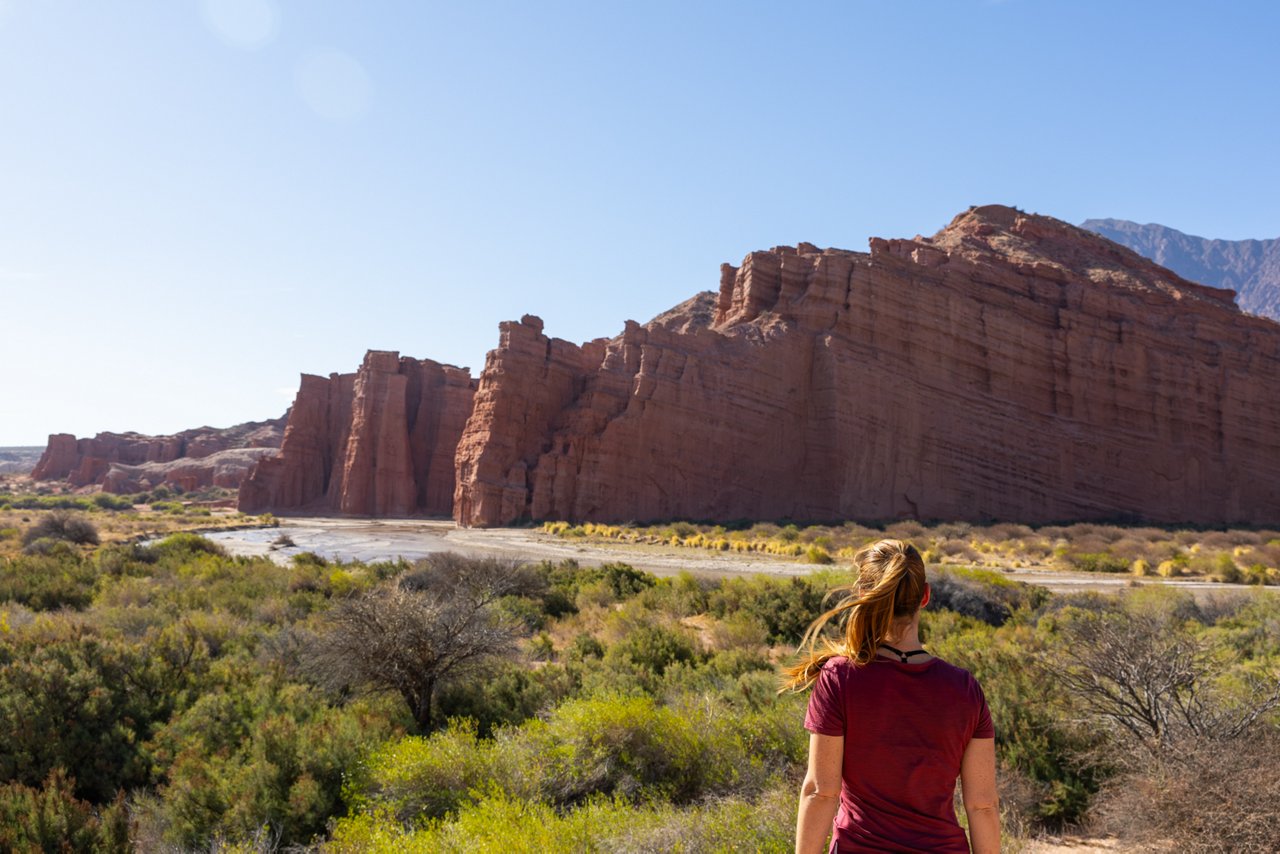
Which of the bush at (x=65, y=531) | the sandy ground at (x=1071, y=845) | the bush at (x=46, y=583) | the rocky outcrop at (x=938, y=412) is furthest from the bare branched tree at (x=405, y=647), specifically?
the rocky outcrop at (x=938, y=412)

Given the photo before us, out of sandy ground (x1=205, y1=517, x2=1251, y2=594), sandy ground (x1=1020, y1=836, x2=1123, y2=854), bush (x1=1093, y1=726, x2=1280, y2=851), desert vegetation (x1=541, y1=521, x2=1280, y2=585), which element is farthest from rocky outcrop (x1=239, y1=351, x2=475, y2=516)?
bush (x1=1093, y1=726, x2=1280, y2=851)

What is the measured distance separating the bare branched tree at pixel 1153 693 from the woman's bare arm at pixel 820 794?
4.42 metres

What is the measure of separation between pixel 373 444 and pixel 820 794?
6398 cm

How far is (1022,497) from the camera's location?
42094 millimetres

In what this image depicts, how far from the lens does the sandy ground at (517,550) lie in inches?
858

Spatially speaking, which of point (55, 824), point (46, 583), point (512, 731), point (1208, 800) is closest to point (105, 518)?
point (46, 583)

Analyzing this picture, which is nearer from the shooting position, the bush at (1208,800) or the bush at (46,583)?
the bush at (1208,800)

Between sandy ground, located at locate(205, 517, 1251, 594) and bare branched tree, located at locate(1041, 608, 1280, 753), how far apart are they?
1253cm

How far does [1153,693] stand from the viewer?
5.94 metres

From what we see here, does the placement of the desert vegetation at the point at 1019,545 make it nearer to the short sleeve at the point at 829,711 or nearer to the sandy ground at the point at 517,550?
the sandy ground at the point at 517,550

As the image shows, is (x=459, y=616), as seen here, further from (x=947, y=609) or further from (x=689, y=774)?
(x=947, y=609)

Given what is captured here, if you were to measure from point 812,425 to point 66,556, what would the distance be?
3501 cm

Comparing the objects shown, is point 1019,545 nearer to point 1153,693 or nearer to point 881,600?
point 1153,693

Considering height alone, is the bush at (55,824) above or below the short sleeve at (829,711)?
below
